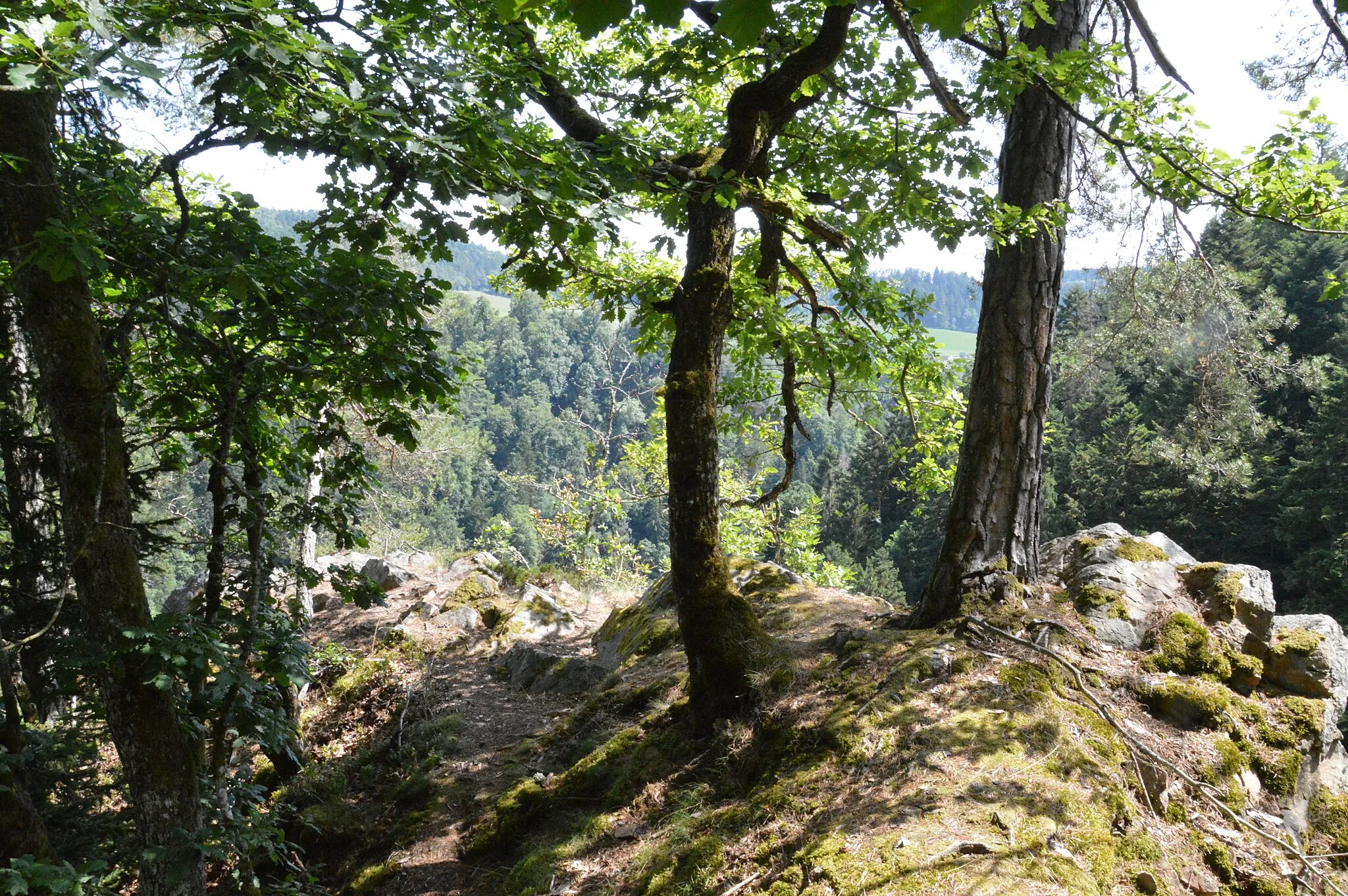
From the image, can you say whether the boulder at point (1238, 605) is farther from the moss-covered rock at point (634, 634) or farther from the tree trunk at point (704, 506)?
the moss-covered rock at point (634, 634)

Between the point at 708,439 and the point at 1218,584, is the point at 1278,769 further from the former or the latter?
the point at 708,439

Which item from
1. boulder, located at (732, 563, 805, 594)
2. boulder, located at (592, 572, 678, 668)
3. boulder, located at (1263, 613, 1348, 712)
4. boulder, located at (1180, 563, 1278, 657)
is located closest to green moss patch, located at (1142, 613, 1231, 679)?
boulder, located at (1180, 563, 1278, 657)

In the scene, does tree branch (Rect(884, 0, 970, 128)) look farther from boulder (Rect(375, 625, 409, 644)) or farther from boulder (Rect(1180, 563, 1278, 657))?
boulder (Rect(375, 625, 409, 644))

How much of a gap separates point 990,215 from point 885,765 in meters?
2.86

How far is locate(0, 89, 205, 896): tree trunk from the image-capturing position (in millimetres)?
3000

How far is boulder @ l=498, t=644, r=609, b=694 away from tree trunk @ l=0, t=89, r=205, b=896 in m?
4.08

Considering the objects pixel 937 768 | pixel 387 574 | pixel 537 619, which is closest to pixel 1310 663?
pixel 937 768

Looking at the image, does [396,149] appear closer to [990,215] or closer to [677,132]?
[990,215]

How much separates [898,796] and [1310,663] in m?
3.05

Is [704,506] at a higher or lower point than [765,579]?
higher

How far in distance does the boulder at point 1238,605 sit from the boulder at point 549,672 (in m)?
4.68

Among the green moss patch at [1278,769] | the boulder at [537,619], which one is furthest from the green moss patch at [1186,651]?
the boulder at [537,619]

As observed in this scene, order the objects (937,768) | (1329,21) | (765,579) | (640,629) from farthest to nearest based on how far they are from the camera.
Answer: (640,629) < (765,579) < (937,768) < (1329,21)

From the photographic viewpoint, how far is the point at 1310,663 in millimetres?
4387
